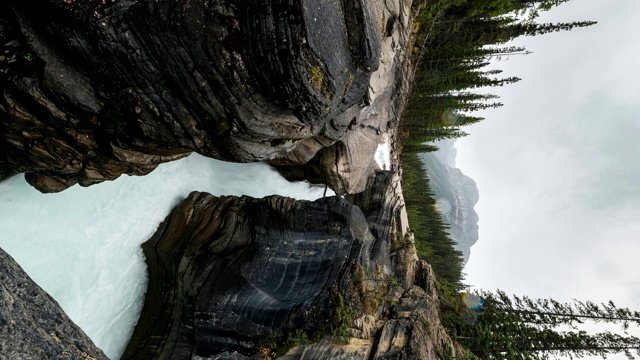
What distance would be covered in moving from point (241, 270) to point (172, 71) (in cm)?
791

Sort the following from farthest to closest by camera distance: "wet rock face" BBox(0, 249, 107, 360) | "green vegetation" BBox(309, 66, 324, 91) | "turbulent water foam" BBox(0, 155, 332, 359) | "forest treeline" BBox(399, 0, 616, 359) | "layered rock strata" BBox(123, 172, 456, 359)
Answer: "forest treeline" BBox(399, 0, 616, 359) → "layered rock strata" BBox(123, 172, 456, 359) → "turbulent water foam" BBox(0, 155, 332, 359) → "green vegetation" BBox(309, 66, 324, 91) → "wet rock face" BBox(0, 249, 107, 360)

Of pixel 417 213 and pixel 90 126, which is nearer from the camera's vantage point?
pixel 90 126

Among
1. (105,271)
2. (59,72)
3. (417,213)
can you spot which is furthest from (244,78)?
(417,213)

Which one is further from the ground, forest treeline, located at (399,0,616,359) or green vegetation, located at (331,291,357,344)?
forest treeline, located at (399,0,616,359)

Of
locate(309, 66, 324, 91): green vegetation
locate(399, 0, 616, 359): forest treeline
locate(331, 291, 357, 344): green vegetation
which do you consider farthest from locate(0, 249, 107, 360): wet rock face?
locate(399, 0, 616, 359): forest treeline

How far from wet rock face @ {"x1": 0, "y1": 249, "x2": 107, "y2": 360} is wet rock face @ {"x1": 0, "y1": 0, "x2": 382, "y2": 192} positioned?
11.7 feet

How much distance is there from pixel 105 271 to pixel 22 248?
3.17 metres

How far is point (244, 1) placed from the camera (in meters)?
7.14

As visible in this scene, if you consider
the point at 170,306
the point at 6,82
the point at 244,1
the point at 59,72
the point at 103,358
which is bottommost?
the point at 103,358

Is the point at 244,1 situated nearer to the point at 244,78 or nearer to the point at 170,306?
the point at 244,78

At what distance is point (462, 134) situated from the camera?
36000 mm

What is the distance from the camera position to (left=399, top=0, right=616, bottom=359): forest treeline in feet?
59.4

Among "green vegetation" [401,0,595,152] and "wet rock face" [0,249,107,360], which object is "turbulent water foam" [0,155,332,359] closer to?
"wet rock face" [0,249,107,360]

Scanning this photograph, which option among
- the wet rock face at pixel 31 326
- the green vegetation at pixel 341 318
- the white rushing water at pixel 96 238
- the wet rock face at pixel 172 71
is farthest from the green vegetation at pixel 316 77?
the white rushing water at pixel 96 238
